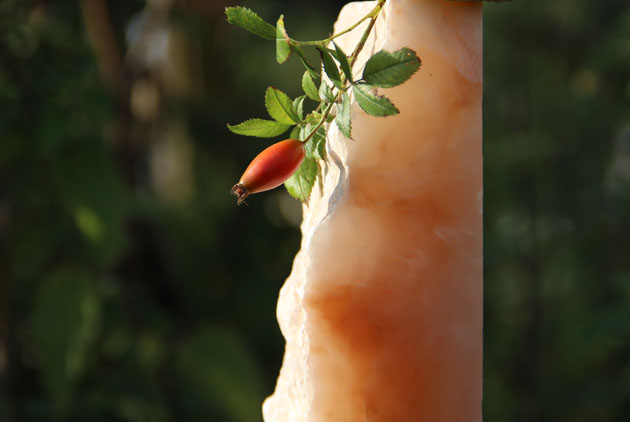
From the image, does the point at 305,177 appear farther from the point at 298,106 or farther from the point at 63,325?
the point at 63,325

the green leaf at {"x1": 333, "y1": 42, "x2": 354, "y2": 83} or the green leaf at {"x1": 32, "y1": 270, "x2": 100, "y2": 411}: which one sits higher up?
the green leaf at {"x1": 32, "y1": 270, "x2": 100, "y2": 411}

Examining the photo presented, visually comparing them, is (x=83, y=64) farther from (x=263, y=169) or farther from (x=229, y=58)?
(x=229, y=58)

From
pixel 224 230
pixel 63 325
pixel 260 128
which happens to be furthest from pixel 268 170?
pixel 224 230

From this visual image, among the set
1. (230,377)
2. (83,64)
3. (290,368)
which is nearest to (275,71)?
(230,377)

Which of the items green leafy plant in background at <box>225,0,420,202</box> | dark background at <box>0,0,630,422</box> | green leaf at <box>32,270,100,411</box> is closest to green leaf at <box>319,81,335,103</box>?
green leafy plant in background at <box>225,0,420,202</box>

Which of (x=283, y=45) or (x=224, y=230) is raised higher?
(x=224, y=230)

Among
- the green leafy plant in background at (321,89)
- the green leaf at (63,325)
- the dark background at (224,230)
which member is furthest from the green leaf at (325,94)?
the green leaf at (63,325)

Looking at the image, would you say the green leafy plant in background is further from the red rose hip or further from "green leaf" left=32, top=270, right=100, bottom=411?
"green leaf" left=32, top=270, right=100, bottom=411

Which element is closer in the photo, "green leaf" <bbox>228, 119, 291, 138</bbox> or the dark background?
"green leaf" <bbox>228, 119, 291, 138</bbox>
